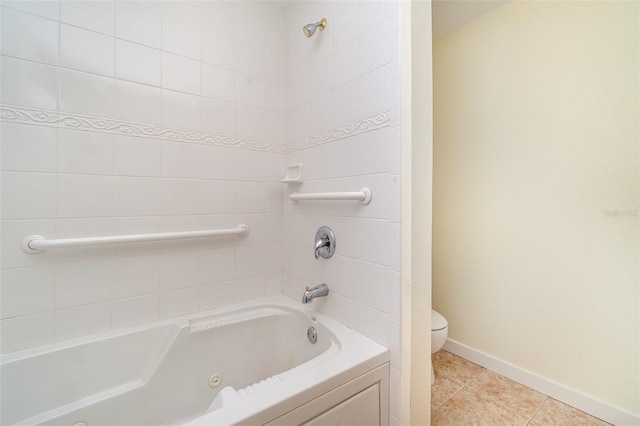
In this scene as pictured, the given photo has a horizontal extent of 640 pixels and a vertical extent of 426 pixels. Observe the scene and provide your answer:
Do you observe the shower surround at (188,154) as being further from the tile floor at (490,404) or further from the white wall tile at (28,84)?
the tile floor at (490,404)

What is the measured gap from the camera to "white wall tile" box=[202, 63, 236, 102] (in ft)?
4.34

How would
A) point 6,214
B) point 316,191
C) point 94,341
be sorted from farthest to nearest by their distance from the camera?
1. point 316,191
2. point 94,341
3. point 6,214

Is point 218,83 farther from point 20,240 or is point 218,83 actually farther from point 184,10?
point 20,240

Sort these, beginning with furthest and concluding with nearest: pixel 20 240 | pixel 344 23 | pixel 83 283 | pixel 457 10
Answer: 1. pixel 457 10
2. pixel 344 23
3. pixel 83 283
4. pixel 20 240

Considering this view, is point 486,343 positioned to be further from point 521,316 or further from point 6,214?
point 6,214

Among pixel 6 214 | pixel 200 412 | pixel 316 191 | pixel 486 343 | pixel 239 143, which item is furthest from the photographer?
pixel 486 343

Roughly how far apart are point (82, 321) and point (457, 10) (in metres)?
2.69

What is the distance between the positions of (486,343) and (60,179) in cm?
248

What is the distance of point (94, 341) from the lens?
1.04 meters

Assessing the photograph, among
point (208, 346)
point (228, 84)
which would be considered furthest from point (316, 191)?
point (208, 346)

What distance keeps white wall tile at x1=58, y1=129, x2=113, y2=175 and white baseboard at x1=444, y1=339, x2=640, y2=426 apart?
2376 mm

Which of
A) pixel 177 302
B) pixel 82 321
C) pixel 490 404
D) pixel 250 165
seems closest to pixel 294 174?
pixel 250 165

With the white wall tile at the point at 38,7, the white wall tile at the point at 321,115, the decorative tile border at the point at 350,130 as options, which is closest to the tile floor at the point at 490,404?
the decorative tile border at the point at 350,130

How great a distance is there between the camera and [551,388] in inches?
57.2
